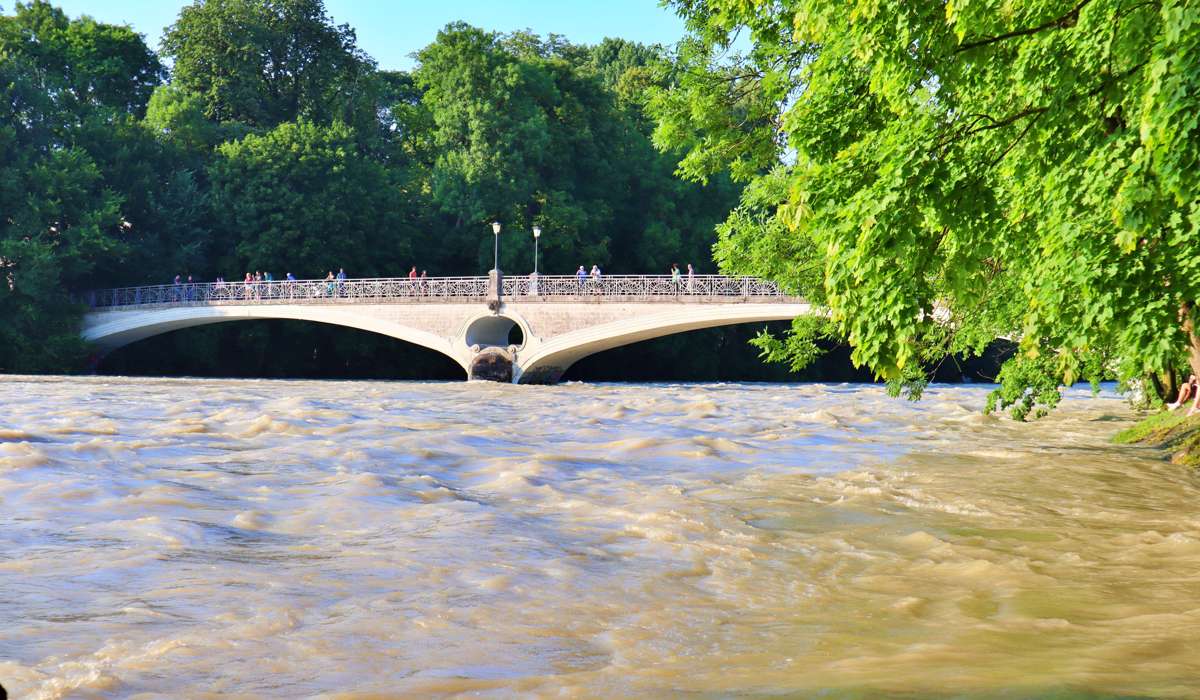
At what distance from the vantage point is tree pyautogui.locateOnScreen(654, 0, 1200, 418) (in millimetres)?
6195

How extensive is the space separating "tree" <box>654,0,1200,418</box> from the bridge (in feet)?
76.9

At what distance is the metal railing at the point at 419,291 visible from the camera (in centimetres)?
3353

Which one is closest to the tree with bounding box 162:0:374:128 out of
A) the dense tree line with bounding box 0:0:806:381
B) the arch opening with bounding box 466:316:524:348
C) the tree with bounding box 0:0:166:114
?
the dense tree line with bounding box 0:0:806:381

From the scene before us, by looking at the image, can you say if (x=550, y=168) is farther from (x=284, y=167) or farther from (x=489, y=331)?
(x=489, y=331)

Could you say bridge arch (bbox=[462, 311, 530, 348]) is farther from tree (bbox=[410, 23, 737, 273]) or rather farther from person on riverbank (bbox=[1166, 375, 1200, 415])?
person on riverbank (bbox=[1166, 375, 1200, 415])

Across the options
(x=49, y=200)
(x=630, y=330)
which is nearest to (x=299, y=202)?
(x=49, y=200)

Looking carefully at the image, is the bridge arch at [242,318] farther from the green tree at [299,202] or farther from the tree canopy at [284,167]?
the green tree at [299,202]

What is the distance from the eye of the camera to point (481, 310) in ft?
121

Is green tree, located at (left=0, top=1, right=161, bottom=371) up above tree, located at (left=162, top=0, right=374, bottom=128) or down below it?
below

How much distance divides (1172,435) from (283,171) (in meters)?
33.9

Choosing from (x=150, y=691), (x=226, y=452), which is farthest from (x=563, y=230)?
(x=150, y=691)

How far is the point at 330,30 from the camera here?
50.1 metres

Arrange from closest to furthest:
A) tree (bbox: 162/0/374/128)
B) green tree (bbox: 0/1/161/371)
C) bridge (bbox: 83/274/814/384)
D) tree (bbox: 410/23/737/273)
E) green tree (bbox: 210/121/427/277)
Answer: bridge (bbox: 83/274/814/384), green tree (bbox: 0/1/161/371), green tree (bbox: 210/121/427/277), tree (bbox: 410/23/737/273), tree (bbox: 162/0/374/128)

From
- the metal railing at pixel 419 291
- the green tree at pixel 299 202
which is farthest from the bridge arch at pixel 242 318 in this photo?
the green tree at pixel 299 202
